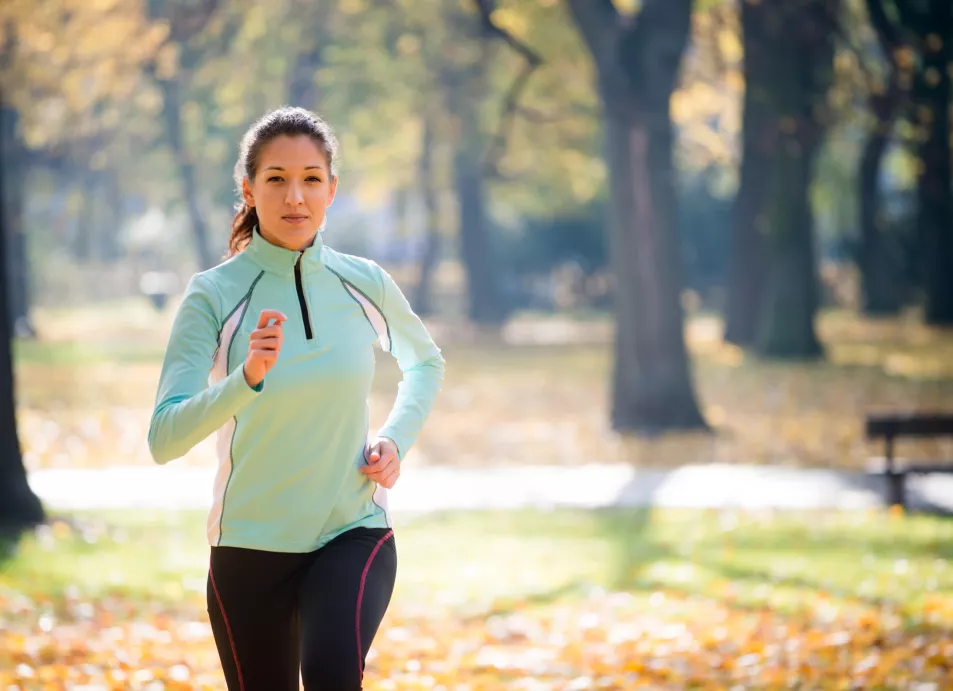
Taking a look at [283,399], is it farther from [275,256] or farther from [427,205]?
[427,205]

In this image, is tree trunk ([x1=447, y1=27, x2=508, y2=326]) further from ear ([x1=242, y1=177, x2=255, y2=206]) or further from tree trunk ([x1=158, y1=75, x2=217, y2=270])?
ear ([x1=242, y1=177, x2=255, y2=206])

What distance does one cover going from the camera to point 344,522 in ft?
13.3

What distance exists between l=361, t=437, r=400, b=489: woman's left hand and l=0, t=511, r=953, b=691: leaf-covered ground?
3.86 m

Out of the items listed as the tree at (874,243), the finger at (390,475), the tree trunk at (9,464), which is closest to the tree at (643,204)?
the tree trunk at (9,464)

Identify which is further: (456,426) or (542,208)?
(542,208)

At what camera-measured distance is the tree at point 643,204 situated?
18.5 meters

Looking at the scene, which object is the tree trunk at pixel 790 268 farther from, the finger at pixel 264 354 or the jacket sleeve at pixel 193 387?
the finger at pixel 264 354

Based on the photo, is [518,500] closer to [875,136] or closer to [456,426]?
[456,426]

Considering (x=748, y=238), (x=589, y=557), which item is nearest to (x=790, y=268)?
(x=748, y=238)

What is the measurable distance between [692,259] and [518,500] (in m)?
44.5

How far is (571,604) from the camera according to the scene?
9.79 m

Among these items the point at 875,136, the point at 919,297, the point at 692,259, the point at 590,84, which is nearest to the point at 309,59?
the point at 590,84

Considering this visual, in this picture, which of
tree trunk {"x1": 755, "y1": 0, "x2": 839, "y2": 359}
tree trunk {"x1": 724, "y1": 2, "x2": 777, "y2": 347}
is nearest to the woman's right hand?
tree trunk {"x1": 755, "y1": 0, "x2": 839, "y2": 359}

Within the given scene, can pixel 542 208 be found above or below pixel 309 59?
below
